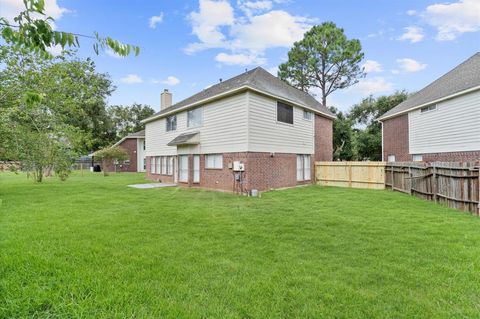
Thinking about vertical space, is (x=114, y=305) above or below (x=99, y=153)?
below

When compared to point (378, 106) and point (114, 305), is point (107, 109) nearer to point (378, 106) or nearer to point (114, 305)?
point (378, 106)

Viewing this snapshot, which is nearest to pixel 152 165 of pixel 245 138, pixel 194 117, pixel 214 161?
pixel 194 117

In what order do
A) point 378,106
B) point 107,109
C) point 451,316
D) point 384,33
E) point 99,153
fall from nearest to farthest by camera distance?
point 451,316
point 384,33
point 99,153
point 378,106
point 107,109

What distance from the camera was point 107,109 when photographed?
131 feet

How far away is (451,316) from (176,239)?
4.34 meters

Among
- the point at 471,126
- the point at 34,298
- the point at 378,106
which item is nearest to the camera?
the point at 34,298

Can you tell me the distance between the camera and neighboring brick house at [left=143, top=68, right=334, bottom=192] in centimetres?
1259

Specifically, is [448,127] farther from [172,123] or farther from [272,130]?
[172,123]

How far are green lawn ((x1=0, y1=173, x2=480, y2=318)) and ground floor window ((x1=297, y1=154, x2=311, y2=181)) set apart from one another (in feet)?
27.7

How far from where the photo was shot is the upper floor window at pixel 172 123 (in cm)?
1770

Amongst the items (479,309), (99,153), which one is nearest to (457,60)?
(479,309)

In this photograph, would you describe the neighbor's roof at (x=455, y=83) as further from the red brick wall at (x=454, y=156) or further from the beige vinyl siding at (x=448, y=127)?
the red brick wall at (x=454, y=156)

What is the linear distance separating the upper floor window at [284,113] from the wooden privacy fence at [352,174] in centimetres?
401

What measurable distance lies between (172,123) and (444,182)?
15025 millimetres
